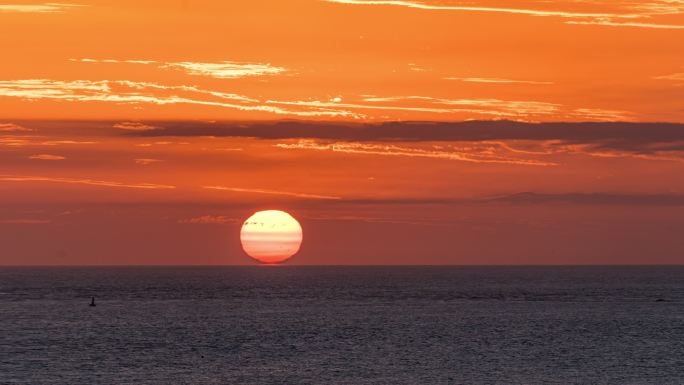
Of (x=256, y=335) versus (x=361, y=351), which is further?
(x=256, y=335)

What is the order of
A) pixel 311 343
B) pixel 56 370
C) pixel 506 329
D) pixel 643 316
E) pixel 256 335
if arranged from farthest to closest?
pixel 643 316
pixel 506 329
pixel 256 335
pixel 311 343
pixel 56 370

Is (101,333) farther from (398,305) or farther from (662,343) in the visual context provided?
(398,305)

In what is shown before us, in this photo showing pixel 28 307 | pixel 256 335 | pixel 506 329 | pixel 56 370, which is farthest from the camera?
pixel 28 307

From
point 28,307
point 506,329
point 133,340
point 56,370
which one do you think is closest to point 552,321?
point 506,329

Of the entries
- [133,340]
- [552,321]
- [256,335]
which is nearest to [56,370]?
[133,340]

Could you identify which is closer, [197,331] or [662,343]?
[662,343]

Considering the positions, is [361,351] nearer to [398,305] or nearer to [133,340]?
[133,340]

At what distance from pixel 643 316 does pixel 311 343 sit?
70.3 m

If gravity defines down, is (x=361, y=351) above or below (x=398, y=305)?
above

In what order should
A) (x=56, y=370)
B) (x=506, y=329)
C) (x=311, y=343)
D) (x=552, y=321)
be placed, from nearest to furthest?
(x=56, y=370), (x=311, y=343), (x=506, y=329), (x=552, y=321)

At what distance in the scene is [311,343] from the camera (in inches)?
4427

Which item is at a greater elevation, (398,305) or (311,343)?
(311,343)

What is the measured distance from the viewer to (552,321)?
14925cm

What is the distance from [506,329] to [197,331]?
131ft
